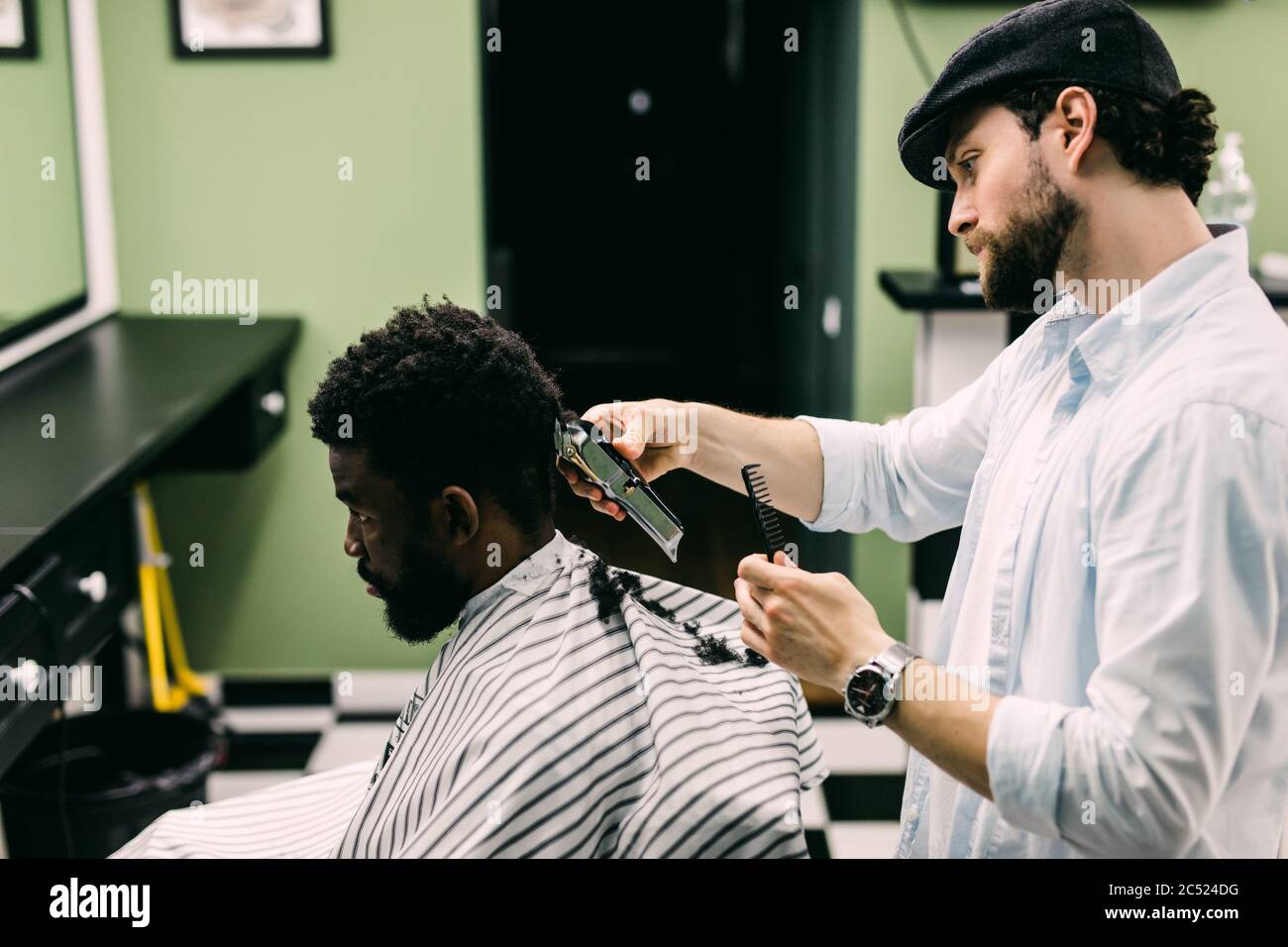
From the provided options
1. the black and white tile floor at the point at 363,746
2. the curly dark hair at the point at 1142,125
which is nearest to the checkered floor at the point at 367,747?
the black and white tile floor at the point at 363,746

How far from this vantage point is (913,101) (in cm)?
335

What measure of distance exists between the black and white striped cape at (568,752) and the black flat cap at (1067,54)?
67 centimetres

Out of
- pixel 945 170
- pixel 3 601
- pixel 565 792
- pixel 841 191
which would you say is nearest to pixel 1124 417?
pixel 945 170

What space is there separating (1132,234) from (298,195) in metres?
2.57

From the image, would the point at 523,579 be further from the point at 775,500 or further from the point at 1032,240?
the point at 1032,240

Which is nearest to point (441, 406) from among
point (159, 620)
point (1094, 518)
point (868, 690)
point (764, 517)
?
point (764, 517)

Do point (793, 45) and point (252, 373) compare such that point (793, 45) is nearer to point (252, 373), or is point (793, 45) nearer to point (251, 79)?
point (251, 79)

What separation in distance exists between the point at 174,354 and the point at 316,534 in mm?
712

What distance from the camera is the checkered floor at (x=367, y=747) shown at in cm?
301

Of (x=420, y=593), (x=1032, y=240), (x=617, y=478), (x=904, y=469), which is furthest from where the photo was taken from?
(x=904, y=469)

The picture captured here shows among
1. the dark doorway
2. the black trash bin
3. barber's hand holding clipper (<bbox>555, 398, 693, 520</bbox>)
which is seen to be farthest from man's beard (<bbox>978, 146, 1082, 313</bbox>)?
the dark doorway

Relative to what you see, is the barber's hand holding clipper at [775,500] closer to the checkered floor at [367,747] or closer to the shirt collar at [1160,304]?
the shirt collar at [1160,304]

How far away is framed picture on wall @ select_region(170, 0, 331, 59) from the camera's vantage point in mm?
3287
